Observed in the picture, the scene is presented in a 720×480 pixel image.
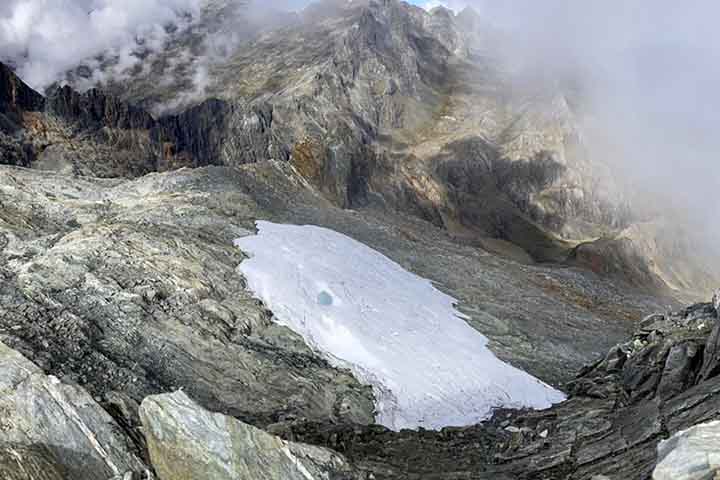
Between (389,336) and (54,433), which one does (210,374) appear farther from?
(389,336)

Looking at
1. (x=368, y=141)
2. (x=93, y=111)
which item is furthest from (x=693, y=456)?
(x=368, y=141)

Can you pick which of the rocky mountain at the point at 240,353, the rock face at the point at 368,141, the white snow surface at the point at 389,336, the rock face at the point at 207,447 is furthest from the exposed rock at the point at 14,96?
the rock face at the point at 207,447

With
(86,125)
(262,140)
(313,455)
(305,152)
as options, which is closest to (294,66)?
(262,140)

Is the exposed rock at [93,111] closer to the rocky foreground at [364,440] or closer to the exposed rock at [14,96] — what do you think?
the exposed rock at [14,96]

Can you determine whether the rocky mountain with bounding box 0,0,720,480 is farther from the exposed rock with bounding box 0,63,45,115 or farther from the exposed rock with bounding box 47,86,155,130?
the exposed rock with bounding box 0,63,45,115

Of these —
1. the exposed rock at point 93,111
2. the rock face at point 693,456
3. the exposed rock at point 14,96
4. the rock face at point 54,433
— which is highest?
the exposed rock at point 93,111

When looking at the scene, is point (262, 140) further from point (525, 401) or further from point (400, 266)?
point (525, 401)
